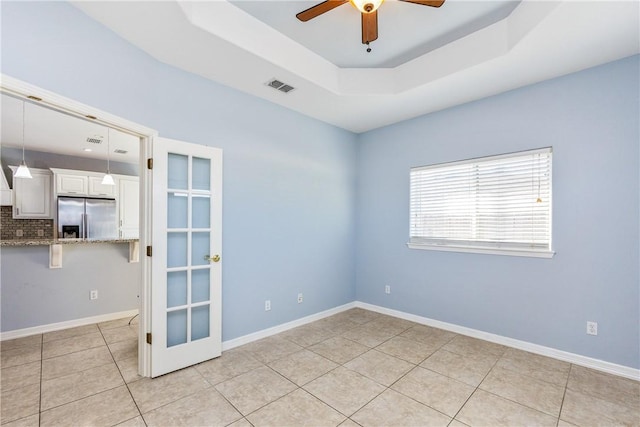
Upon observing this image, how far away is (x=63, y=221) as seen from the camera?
540 centimetres

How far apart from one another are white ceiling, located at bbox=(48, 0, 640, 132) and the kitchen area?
1096 mm

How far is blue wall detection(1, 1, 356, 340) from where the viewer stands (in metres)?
1.93

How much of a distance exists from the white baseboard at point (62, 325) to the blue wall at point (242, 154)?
0.30 feet

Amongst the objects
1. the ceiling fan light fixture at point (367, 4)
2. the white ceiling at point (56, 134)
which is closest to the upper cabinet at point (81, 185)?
the white ceiling at point (56, 134)

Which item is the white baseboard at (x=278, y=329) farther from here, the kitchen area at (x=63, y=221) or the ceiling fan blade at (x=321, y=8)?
the ceiling fan blade at (x=321, y=8)

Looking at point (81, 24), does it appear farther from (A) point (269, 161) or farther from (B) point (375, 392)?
(B) point (375, 392)

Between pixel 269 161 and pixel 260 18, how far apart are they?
4.95ft

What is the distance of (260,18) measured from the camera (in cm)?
253

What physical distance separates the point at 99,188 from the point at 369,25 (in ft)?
19.7

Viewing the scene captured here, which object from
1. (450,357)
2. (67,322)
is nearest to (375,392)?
(450,357)

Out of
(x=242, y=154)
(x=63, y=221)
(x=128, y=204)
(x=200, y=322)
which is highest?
(x=242, y=154)

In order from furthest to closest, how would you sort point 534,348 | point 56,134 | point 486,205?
1. point 56,134
2. point 486,205
3. point 534,348

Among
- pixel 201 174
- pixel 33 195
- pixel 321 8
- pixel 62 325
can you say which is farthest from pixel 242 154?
pixel 33 195

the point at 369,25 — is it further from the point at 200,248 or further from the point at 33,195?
the point at 33,195
